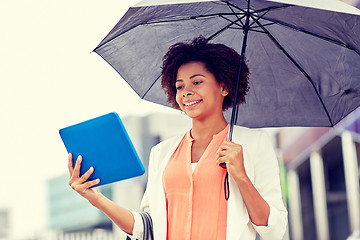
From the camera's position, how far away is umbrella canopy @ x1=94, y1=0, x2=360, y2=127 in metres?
3.13

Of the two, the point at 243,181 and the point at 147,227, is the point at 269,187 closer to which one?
the point at 243,181

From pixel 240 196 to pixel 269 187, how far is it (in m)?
0.14

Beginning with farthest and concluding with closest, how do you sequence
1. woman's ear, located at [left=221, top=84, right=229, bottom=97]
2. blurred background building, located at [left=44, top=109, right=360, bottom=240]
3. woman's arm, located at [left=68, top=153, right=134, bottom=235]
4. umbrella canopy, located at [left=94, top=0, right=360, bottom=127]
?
blurred background building, located at [left=44, top=109, right=360, bottom=240] → umbrella canopy, located at [left=94, top=0, right=360, bottom=127] → woman's ear, located at [left=221, top=84, right=229, bottom=97] → woman's arm, located at [left=68, top=153, right=134, bottom=235]

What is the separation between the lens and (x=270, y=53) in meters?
3.27

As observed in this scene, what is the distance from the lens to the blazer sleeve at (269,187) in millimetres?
2557

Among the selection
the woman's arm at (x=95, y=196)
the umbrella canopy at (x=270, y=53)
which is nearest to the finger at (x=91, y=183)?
the woman's arm at (x=95, y=196)

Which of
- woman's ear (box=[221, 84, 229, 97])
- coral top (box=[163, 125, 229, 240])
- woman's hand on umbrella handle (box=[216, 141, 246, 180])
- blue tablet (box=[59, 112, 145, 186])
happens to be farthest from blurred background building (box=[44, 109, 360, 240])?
blue tablet (box=[59, 112, 145, 186])

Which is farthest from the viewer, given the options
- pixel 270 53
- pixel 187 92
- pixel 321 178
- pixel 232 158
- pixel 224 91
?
Answer: pixel 321 178

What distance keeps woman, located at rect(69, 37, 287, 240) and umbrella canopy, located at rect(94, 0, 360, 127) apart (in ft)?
0.88

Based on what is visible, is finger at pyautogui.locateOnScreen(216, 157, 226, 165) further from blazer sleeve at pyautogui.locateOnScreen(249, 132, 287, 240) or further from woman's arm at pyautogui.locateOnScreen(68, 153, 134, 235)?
woman's arm at pyautogui.locateOnScreen(68, 153, 134, 235)

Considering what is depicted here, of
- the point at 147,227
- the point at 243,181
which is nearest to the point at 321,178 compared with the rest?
the point at 147,227

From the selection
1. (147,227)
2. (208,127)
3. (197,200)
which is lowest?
(147,227)

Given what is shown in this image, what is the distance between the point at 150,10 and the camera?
2.97m

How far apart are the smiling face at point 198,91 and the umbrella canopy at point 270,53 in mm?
366
